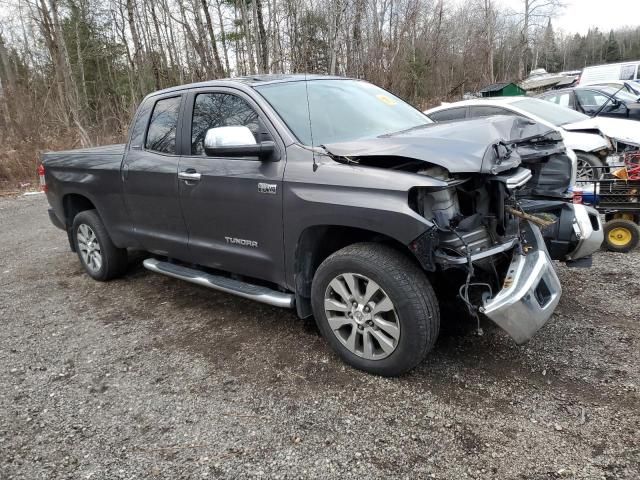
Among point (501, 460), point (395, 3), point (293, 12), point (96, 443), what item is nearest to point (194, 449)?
point (96, 443)

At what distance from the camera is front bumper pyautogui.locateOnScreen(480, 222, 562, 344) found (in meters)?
2.65

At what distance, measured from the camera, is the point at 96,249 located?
5.25m

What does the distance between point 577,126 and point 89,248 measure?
22.9ft

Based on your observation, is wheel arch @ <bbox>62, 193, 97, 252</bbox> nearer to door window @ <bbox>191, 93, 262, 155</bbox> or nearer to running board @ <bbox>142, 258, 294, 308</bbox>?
running board @ <bbox>142, 258, 294, 308</bbox>

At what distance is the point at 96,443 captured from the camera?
2.70 metres

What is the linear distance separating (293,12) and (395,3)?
19.8 ft

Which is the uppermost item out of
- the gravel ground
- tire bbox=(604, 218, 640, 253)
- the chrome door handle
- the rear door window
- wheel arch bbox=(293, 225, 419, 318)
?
the rear door window

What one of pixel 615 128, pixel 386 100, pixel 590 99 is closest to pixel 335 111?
pixel 386 100

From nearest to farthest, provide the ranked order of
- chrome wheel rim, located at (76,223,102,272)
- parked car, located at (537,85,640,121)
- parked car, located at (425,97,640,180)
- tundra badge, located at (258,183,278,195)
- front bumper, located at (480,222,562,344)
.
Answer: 1. front bumper, located at (480,222,562,344)
2. tundra badge, located at (258,183,278,195)
3. chrome wheel rim, located at (76,223,102,272)
4. parked car, located at (425,97,640,180)
5. parked car, located at (537,85,640,121)

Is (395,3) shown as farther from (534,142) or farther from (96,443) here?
(96,443)

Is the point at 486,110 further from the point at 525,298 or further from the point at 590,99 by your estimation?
the point at 525,298

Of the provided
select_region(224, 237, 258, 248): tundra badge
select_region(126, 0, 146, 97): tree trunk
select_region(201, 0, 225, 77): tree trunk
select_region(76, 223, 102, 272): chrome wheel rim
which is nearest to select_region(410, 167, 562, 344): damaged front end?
select_region(224, 237, 258, 248): tundra badge

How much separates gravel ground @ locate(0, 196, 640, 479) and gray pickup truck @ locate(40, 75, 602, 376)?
35cm

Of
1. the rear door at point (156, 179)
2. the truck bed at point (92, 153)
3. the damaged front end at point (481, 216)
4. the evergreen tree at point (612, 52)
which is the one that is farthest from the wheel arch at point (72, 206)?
the evergreen tree at point (612, 52)
